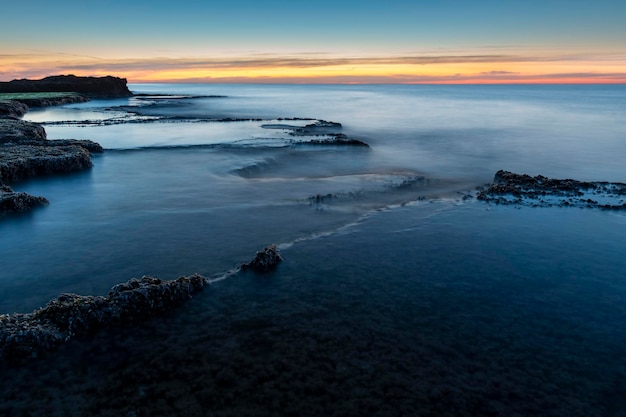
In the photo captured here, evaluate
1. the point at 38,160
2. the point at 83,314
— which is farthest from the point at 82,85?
the point at 83,314

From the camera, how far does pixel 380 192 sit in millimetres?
20609

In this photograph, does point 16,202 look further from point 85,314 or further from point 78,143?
point 78,143

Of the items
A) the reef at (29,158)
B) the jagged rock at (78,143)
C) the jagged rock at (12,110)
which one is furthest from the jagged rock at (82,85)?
the jagged rock at (78,143)

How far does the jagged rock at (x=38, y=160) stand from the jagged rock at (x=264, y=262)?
16.2 meters

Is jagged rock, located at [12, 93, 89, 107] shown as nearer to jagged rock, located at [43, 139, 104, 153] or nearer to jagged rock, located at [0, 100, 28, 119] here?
jagged rock, located at [0, 100, 28, 119]

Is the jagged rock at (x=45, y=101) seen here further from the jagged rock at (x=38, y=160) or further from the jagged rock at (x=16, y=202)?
the jagged rock at (x=16, y=202)

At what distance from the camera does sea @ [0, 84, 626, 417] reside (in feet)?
23.6

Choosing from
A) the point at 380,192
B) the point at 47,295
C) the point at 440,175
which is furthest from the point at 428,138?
the point at 47,295

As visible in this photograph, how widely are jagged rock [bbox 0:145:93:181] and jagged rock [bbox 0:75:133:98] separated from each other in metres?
101

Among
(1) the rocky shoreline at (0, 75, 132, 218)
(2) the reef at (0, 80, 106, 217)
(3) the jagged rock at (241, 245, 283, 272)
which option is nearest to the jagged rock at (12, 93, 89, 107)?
(1) the rocky shoreline at (0, 75, 132, 218)

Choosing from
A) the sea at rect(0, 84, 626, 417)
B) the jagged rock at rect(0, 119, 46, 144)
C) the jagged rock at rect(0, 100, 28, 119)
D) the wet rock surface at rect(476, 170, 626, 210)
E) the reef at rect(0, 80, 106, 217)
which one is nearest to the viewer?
the sea at rect(0, 84, 626, 417)

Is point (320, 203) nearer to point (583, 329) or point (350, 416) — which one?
point (583, 329)

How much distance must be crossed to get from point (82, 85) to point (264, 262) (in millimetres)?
131111

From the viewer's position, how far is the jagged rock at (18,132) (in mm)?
29333
